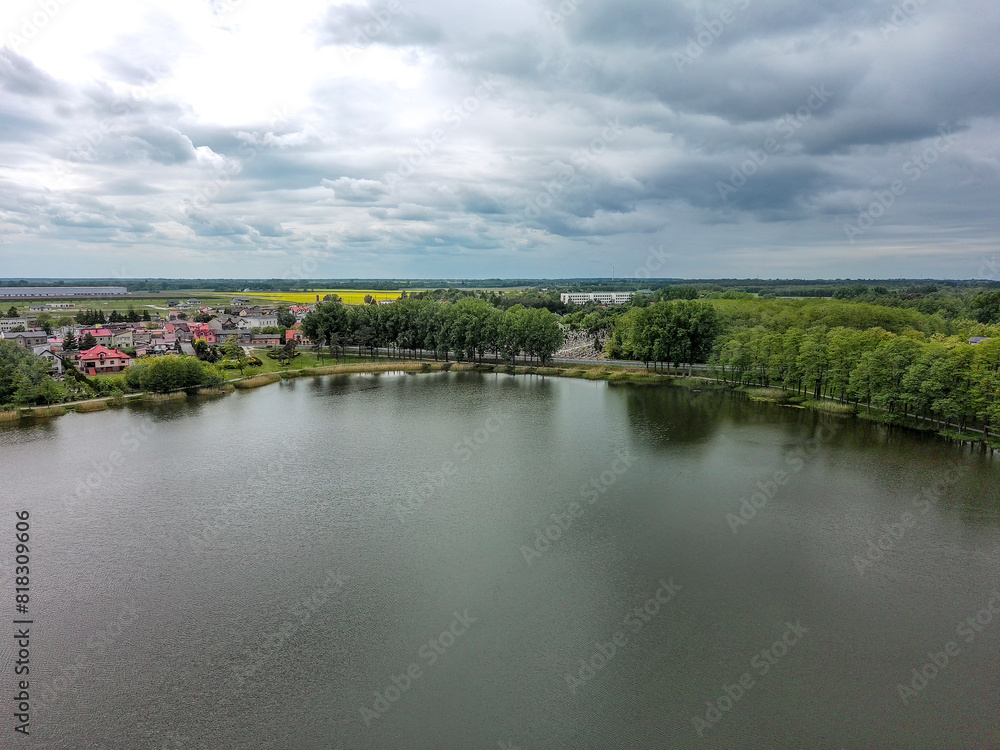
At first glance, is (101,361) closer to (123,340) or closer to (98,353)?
(98,353)

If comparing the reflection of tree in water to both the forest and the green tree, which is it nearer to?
the forest

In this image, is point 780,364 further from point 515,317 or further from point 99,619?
point 99,619

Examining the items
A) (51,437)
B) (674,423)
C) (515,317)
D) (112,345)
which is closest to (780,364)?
(674,423)

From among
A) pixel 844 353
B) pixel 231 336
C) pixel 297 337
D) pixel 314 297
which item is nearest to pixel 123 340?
pixel 231 336

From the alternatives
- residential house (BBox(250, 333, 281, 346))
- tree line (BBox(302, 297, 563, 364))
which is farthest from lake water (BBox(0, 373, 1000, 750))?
residential house (BBox(250, 333, 281, 346))

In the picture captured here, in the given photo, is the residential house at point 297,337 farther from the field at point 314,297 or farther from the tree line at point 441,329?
the field at point 314,297

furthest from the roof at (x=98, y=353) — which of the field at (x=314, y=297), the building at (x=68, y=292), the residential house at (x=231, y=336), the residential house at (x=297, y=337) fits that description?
the building at (x=68, y=292)
